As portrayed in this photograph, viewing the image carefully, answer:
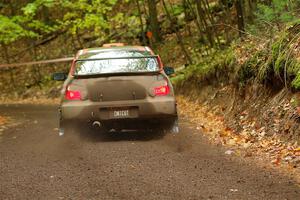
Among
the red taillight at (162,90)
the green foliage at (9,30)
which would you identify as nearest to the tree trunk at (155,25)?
the green foliage at (9,30)

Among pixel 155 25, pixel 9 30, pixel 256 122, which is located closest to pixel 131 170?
pixel 256 122

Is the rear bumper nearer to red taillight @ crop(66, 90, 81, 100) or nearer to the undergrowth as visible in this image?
red taillight @ crop(66, 90, 81, 100)

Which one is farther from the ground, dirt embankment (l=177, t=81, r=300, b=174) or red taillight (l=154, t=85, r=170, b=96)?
red taillight (l=154, t=85, r=170, b=96)

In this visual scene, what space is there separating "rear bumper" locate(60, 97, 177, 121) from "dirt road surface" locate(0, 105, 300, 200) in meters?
0.51

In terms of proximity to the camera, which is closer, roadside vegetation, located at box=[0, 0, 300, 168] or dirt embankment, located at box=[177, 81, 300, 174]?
dirt embankment, located at box=[177, 81, 300, 174]

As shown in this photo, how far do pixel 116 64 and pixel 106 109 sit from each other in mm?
1033

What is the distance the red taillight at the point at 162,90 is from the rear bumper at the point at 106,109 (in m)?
0.12

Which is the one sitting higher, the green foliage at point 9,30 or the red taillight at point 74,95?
the red taillight at point 74,95

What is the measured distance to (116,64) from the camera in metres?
10.3

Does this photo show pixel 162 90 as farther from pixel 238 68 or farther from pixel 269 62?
pixel 238 68

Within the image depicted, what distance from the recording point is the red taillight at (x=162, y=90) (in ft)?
32.5

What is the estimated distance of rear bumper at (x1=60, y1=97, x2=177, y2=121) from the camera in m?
9.74

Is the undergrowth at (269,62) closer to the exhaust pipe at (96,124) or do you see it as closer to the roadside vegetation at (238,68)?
the roadside vegetation at (238,68)

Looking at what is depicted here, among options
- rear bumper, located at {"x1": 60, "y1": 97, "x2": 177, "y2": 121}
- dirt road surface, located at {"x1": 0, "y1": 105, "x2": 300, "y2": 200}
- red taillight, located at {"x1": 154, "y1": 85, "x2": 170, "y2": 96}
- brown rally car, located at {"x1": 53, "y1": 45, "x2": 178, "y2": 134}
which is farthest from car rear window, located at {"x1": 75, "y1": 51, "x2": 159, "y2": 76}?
dirt road surface, located at {"x1": 0, "y1": 105, "x2": 300, "y2": 200}
